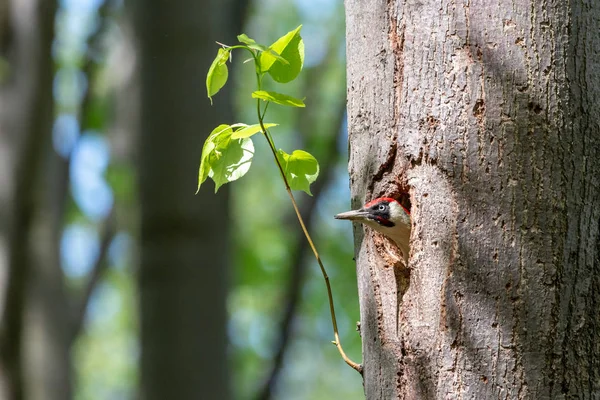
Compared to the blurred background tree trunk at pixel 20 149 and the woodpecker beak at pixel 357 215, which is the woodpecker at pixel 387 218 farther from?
the blurred background tree trunk at pixel 20 149

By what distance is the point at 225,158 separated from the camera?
75.8 inches

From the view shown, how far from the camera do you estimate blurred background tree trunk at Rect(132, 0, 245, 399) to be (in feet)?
15.1

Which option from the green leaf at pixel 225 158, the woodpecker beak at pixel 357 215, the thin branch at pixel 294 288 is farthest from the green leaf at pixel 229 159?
the thin branch at pixel 294 288

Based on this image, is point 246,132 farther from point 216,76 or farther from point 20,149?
point 20,149

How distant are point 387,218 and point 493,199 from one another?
387 millimetres

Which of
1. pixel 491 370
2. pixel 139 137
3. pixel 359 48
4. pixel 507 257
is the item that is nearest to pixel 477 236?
pixel 507 257

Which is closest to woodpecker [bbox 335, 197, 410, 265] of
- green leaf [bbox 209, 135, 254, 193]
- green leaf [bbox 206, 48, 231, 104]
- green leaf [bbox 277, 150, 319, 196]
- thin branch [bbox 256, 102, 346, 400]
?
green leaf [bbox 277, 150, 319, 196]

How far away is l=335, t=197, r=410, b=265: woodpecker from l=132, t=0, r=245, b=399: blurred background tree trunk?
8.88ft

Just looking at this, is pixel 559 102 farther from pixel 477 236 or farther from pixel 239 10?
pixel 239 10

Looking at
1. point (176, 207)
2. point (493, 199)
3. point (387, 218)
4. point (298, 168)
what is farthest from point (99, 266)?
point (493, 199)

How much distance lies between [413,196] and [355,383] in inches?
1024

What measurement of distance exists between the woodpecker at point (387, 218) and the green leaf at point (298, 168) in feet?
0.60

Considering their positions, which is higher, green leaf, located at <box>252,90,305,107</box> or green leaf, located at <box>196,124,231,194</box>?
green leaf, located at <box>252,90,305,107</box>

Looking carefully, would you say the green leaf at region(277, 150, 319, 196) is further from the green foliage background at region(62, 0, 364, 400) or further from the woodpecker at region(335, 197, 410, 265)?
the green foliage background at region(62, 0, 364, 400)
